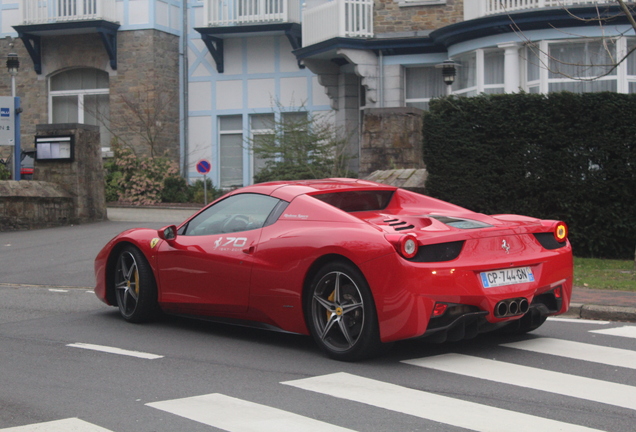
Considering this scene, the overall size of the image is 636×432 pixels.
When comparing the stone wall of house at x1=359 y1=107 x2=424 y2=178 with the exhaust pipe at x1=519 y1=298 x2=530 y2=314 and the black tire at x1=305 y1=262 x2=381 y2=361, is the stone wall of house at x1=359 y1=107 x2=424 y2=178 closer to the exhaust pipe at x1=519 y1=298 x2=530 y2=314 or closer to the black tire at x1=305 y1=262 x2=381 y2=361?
the black tire at x1=305 y1=262 x2=381 y2=361

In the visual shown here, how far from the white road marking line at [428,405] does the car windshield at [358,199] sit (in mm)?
1675

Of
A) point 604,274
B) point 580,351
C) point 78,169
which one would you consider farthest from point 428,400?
point 78,169

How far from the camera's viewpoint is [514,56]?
21828 millimetres

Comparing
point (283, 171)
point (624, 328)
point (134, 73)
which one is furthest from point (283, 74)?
point (624, 328)

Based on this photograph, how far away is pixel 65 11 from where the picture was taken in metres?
29.1

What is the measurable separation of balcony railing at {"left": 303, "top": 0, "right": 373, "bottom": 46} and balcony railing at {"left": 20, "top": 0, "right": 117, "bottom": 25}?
766 centimetres

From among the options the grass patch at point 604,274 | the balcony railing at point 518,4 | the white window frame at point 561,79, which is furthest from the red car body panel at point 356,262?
the balcony railing at point 518,4

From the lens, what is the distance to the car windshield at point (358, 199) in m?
6.98

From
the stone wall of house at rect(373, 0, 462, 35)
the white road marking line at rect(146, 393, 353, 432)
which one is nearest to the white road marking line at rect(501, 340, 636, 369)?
the white road marking line at rect(146, 393, 353, 432)

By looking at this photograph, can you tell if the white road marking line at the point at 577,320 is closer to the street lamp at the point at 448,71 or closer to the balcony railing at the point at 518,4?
the street lamp at the point at 448,71

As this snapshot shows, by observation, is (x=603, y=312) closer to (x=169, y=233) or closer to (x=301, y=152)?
(x=169, y=233)

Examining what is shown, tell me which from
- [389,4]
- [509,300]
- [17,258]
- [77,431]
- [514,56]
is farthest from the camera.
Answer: [389,4]

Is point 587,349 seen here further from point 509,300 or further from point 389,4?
point 389,4

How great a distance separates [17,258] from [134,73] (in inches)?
615
